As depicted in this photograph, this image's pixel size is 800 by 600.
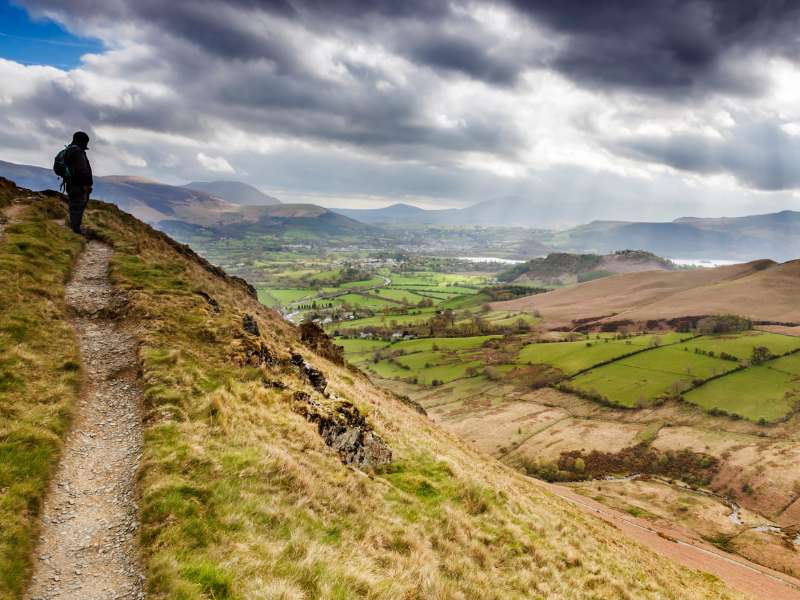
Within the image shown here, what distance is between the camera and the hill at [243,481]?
396 inches

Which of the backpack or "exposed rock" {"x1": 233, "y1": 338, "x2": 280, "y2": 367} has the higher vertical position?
the backpack

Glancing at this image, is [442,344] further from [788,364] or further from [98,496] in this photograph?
[98,496]

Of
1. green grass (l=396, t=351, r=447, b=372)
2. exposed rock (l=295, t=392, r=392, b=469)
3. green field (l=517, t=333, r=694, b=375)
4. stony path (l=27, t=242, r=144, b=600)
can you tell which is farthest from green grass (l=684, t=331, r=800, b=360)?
stony path (l=27, t=242, r=144, b=600)

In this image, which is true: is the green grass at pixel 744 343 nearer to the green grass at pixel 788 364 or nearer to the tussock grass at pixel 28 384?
the green grass at pixel 788 364

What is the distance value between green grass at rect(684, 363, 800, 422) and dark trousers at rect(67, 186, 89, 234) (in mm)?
142829

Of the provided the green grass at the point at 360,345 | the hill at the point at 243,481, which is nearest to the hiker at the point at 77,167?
the hill at the point at 243,481

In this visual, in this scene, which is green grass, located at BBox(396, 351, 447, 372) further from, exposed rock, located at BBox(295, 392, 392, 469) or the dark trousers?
exposed rock, located at BBox(295, 392, 392, 469)

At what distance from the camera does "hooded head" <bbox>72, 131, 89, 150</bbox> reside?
30.1 metres

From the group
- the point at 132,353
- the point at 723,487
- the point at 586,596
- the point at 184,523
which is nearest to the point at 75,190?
the point at 132,353

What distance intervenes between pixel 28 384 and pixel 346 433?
12.0 metres

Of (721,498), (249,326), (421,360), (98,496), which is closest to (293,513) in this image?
(98,496)

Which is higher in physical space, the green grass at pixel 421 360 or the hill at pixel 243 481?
the hill at pixel 243 481

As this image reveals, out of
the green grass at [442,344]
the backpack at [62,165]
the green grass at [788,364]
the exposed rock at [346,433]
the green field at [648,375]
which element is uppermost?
the backpack at [62,165]

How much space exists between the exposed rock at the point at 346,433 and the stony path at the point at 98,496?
703 cm
